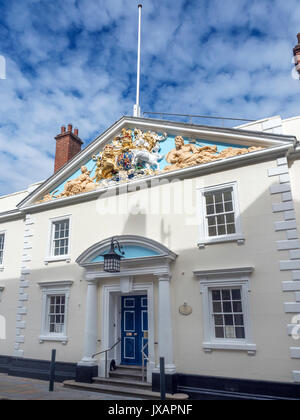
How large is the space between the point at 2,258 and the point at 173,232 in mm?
9213

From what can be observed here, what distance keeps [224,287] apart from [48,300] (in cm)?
726

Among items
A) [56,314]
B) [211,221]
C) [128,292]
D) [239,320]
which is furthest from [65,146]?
[239,320]

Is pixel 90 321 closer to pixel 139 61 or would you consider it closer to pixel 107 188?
pixel 107 188

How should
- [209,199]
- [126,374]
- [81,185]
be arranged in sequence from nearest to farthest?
[126,374] → [209,199] → [81,185]

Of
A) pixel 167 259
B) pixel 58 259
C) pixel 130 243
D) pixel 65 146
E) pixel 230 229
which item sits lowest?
pixel 167 259

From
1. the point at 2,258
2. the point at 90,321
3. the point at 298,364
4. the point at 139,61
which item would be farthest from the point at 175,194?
the point at 2,258

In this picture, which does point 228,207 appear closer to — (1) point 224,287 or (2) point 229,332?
(1) point 224,287

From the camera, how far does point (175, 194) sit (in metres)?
11.4

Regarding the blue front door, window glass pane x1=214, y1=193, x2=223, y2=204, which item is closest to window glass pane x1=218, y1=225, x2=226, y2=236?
window glass pane x1=214, y1=193, x2=223, y2=204

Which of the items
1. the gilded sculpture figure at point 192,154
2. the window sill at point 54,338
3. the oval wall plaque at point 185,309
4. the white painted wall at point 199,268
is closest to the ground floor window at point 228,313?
the white painted wall at point 199,268

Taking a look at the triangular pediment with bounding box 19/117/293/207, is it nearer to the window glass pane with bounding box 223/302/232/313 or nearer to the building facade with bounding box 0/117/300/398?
the building facade with bounding box 0/117/300/398

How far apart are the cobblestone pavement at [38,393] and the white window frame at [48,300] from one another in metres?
1.51

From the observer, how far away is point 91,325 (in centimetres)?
1130
